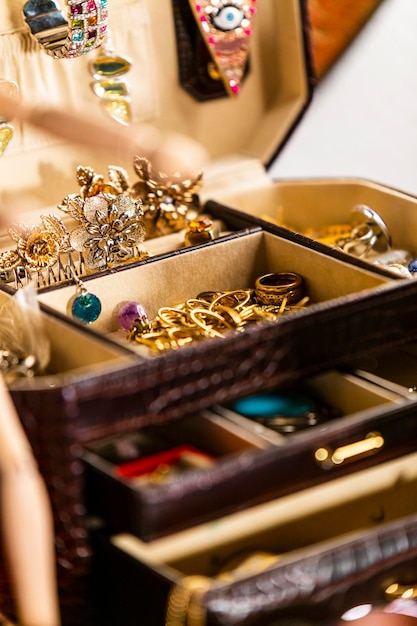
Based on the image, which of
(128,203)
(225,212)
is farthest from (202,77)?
(128,203)

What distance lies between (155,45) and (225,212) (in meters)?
0.27

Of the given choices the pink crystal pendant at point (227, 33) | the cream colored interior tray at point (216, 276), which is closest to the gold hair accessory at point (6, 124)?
the cream colored interior tray at point (216, 276)

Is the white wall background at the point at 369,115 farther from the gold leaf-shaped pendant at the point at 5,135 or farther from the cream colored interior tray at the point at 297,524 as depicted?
the cream colored interior tray at the point at 297,524

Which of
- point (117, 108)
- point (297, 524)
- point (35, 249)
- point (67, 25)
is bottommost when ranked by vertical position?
point (297, 524)

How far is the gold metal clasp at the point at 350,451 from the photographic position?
1.12 m

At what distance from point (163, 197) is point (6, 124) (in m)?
0.26

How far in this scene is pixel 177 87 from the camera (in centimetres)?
166

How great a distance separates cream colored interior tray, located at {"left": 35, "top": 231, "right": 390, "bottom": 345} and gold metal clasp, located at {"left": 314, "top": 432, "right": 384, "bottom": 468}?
0.24 meters

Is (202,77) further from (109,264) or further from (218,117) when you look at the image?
(109,264)

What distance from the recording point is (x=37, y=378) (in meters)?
1.21

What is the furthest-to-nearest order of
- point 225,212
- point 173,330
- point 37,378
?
point 225,212 < point 173,330 < point 37,378

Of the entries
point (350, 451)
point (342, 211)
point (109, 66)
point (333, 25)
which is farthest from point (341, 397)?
point (333, 25)

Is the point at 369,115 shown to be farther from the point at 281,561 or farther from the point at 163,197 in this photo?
the point at 281,561

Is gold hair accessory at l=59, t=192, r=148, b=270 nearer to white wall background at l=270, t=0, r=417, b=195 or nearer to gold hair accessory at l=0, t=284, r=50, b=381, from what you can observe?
gold hair accessory at l=0, t=284, r=50, b=381
